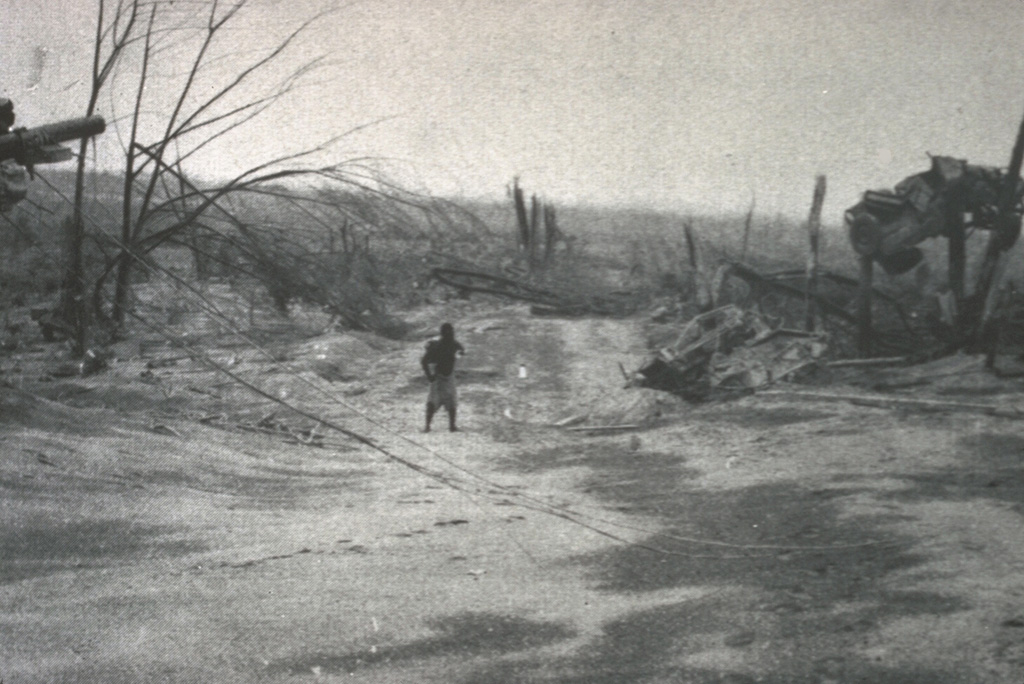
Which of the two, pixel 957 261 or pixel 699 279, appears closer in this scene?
pixel 957 261

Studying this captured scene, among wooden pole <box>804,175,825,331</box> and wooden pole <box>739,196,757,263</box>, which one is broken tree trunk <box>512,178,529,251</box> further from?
wooden pole <box>804,175,825,331</box>

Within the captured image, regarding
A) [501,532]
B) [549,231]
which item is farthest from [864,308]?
[501,532]

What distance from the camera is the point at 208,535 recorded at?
6141 millimetres

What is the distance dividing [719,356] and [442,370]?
1.98m

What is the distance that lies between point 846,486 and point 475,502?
222cm

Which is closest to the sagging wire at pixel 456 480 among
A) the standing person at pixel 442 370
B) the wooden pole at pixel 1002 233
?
the standing person at pixel 442 370

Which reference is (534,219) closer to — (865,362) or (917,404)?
(865,362)

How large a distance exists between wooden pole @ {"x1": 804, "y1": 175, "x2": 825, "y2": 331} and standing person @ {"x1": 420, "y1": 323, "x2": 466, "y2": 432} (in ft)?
7.25

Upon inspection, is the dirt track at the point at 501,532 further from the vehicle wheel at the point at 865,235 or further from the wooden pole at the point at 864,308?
the vehicle wheel at the point at 865,235

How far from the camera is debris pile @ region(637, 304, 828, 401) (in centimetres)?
682

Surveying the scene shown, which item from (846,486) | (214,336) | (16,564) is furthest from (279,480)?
(846,486)

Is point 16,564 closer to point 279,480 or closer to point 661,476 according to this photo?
point 279,480

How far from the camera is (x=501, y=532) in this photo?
5.96m

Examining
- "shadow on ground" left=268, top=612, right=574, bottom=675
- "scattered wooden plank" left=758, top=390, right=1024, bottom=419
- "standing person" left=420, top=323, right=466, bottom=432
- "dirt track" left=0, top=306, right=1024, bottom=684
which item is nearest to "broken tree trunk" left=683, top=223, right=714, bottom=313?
"dirt track" left=0, top=306, right=1024, bottom=684
